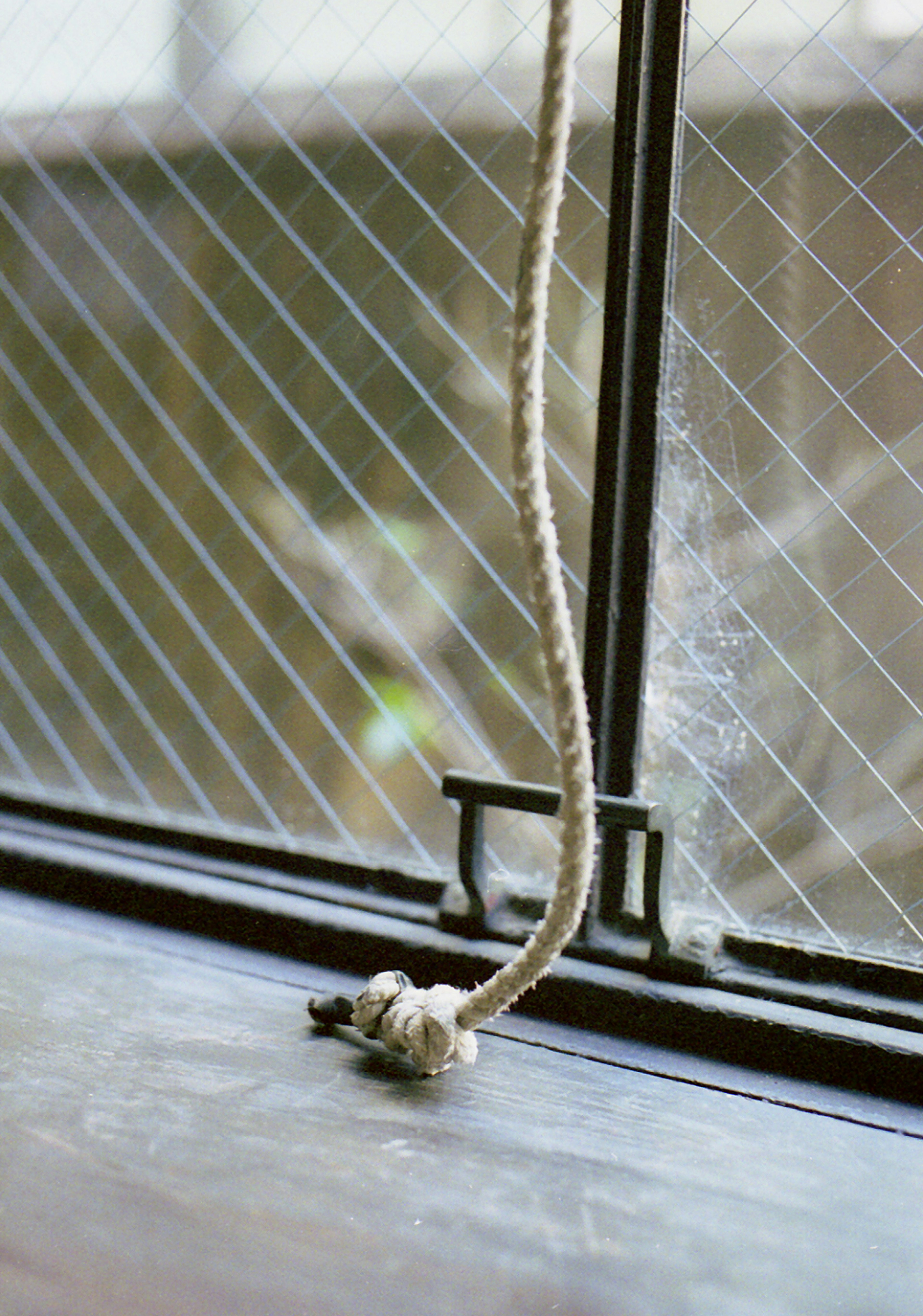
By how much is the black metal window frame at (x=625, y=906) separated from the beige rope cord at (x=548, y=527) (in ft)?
0.59

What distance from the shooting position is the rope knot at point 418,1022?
0.60m

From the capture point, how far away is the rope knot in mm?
595

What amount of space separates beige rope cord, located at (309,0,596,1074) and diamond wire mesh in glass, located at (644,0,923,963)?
27 cm

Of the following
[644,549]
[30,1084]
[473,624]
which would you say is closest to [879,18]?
[644,549]

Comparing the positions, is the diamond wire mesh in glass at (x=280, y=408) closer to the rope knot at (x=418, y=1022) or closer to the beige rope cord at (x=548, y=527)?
the rope knot at (x=418, y=1022)

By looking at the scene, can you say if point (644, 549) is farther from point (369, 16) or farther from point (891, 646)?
point (369, 16)

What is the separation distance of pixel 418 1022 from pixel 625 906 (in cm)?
20

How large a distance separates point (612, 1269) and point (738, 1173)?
0.11 m

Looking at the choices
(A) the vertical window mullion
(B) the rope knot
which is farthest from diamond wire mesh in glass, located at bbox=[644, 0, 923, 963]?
(B) the rope knot

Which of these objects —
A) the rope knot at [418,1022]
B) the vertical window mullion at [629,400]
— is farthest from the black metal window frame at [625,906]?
the rope knot at [418,1022]

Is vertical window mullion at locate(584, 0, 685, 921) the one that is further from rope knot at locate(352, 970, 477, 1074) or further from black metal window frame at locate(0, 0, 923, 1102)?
rope knot at locate(352, 970, 477, 1074)

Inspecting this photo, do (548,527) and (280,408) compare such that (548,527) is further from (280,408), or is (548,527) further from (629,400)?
(280,408)

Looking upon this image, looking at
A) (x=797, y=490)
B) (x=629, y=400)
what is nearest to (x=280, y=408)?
(x=629, y=400)

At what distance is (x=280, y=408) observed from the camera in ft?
2.99
